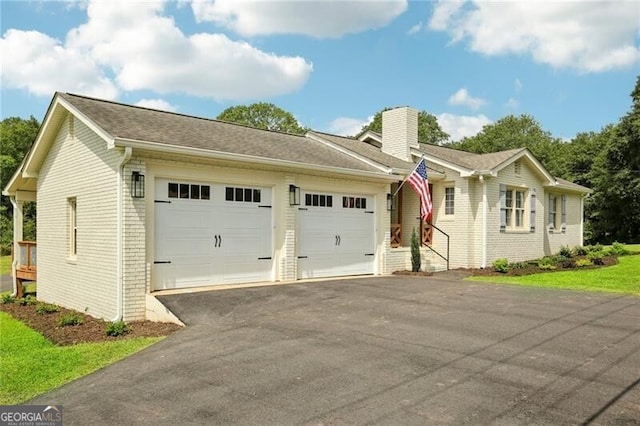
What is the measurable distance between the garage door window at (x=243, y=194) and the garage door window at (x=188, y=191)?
52 centimetres

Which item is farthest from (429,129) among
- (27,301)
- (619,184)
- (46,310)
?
(46,310)

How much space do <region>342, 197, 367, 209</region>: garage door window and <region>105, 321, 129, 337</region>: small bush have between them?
22.1 ft

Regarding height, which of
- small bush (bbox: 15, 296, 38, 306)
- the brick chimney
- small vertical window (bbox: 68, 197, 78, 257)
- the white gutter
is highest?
the brick chimney

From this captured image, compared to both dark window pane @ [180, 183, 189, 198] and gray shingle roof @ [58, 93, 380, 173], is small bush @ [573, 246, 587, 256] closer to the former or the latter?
gray shingle roof @ [58, 93, 380, 173]

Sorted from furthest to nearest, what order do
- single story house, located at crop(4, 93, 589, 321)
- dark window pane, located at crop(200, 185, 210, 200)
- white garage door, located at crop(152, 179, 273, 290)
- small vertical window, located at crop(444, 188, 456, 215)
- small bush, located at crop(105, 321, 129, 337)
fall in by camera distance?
small vertical window, located at crop(444, 188, 456, 215) < dark window pane, located at crop(200, 185, 210, 200) < white garage door, located at crop(152, 179, 273, 290) < single story house, located at crop(4, 93, 589, 321) < small bush, located at crop(105, 321, 129, 337)

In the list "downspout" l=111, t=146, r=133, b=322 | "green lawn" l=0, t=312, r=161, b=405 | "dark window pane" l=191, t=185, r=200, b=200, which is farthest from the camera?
"dark window pane" l=191, t=185, r=200, b=200

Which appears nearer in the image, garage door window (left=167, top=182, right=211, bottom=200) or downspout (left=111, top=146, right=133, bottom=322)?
downspout (left=111, top=146, right=133, bottom=322)

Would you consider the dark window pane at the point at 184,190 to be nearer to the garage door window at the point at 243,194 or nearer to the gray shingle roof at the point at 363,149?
the garage door window at the point at 243,194

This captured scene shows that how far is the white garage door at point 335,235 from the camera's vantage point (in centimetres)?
1239

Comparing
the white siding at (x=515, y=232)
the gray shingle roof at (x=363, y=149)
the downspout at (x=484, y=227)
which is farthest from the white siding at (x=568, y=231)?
Result: the gray shingle roof at (x=363, y=149)

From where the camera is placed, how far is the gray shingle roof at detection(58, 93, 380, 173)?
10.1m

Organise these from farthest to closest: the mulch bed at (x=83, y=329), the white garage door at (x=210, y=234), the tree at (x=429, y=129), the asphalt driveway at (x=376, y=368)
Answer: the tree at (x=429, y=129) < the white garage door at (x=210, y=234) < the mulch bed at (x=83, y=329) < the asphalt driveway at (x=376, y=368)

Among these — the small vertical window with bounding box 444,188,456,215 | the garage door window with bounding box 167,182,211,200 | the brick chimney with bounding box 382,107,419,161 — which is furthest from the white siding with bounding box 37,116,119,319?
the small vertical window with bounding box 444,188,456,215

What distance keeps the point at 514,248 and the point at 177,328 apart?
1306cm
